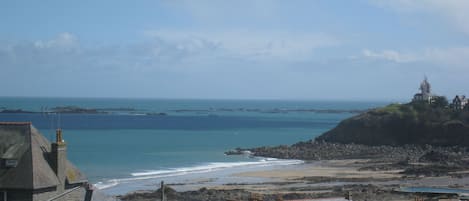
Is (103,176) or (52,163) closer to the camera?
(52,163)

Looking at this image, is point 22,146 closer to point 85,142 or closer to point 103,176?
point 103,176

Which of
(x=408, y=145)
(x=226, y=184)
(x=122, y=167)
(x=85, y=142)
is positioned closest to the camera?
(x=226, y=184)

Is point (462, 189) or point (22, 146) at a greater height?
point (22, 146)

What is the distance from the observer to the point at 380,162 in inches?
3027

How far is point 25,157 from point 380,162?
60.3 m

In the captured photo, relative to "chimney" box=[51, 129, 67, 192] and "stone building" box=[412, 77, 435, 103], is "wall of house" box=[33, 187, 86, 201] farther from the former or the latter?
"stone building" box=[412, 77, 435, 103]

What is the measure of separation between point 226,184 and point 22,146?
36.8m

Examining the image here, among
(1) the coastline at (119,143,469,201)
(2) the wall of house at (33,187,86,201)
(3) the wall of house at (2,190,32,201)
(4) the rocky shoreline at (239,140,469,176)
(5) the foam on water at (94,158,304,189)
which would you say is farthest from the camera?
(4) the rocky shoreline at (239,140,469,176)

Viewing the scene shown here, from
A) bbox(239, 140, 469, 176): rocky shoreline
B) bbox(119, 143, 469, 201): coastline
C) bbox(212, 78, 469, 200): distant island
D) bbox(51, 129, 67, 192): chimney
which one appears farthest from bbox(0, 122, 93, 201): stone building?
bbox(239, 140, 469, 176): rocky shoreline

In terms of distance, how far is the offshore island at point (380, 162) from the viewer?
158ft

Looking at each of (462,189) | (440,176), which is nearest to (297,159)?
(440,176)

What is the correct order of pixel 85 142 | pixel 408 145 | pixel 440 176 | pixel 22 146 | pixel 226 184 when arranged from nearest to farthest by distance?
pixel 22 146 < pixel 226 184 < pixel 440 176 < pixel 408 145 < pixel 85 142

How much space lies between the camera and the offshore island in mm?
48250

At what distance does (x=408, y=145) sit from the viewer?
93.5m
